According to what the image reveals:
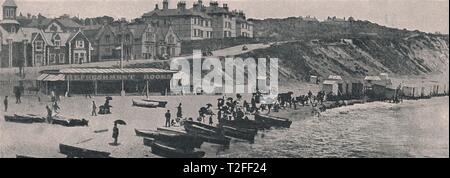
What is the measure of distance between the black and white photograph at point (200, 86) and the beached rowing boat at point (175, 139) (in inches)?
1.8

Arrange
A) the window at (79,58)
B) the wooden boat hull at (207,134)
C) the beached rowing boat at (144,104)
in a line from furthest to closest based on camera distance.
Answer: the window at (79,58)
the beached rowing boat at (144,104)
the wooden boat hull at (207,134)

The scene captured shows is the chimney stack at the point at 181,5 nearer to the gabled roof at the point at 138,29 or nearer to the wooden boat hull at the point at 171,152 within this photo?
the gabled roof at the point at 138,29

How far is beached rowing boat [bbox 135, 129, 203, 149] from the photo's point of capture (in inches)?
824

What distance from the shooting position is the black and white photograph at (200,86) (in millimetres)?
21031

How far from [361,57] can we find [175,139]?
48.3 ft

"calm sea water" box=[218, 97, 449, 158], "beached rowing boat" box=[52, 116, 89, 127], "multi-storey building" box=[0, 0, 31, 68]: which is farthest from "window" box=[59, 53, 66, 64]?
"calm sea water" box=[218, 97, 449, 158]

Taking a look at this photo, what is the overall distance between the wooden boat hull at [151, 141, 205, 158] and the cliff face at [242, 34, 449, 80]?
413 inches

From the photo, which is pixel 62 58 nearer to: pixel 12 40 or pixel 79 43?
pixel 79 43

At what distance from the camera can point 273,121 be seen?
25.8 m

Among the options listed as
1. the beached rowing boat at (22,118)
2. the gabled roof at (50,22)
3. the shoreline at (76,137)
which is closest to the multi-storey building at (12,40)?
the gabled roof at (50,22)

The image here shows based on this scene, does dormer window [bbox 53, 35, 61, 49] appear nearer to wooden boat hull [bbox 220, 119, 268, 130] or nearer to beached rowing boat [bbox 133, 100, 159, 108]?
beached rowing boat [bbox 133, 100, 159, 108]

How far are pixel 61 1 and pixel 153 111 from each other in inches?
244

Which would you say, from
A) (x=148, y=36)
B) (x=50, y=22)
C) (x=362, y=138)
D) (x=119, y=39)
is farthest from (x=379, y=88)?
(x=50, y=22)

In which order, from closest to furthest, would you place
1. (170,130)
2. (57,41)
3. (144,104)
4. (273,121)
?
(170,130), (144,104), (273,121), (57,41)
